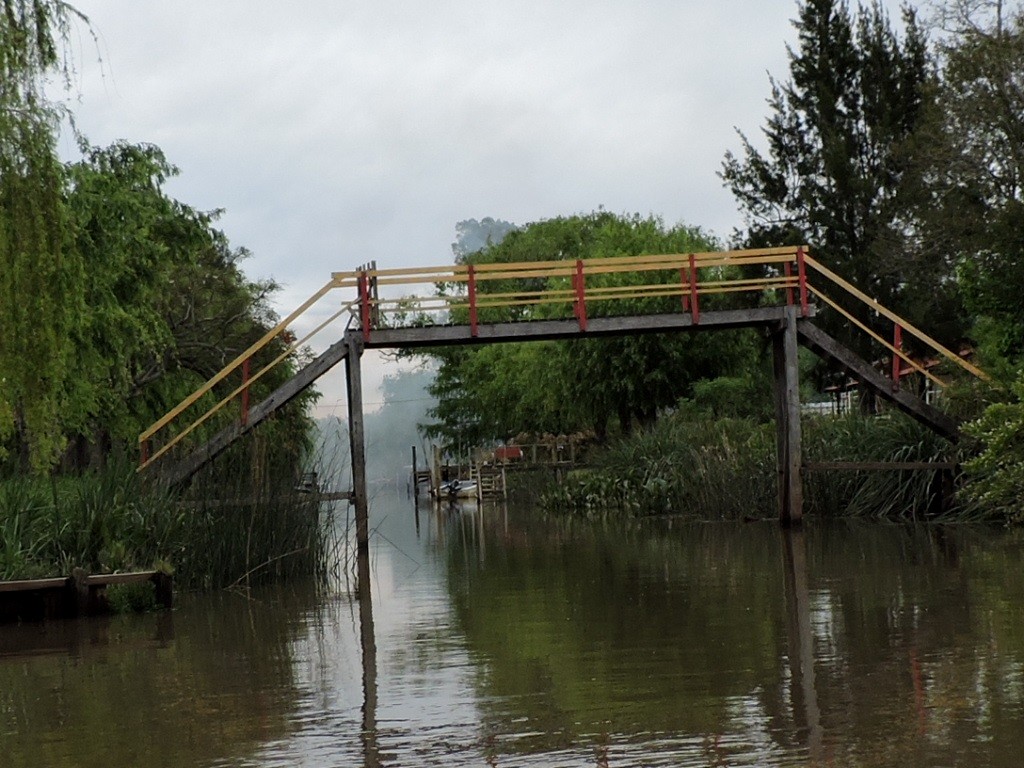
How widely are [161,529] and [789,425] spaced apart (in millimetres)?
13083

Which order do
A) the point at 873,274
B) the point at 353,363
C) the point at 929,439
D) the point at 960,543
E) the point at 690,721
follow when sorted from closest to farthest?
1. the point at 690,721
2. the point at 960,543
3. the point at 353,363
4. the point at 929,439
5. the point at 873,274

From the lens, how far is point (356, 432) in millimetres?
26328

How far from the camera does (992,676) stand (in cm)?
1025

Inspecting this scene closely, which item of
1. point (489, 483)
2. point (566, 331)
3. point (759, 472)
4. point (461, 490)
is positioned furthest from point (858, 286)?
point (461, 490)

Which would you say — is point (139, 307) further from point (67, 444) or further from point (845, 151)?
point (845, 151)

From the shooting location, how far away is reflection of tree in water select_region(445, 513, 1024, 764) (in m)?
8.91

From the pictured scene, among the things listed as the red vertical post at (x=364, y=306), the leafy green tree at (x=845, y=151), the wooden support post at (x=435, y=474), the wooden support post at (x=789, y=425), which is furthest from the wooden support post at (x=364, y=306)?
the wooden support post at (x=435, y=474)

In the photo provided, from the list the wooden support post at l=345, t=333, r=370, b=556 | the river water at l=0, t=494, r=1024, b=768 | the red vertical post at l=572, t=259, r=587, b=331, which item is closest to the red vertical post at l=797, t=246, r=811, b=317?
the red vertical post at l=572, t=259, r=587, b=331

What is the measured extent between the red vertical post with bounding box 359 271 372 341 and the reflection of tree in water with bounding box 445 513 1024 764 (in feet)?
15.9

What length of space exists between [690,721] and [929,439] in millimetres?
19722

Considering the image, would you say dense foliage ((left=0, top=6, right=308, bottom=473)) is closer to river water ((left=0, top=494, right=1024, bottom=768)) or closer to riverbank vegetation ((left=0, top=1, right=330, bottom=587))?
riverbank vegetation ((left=0, top=1, right=330, bottom=587))

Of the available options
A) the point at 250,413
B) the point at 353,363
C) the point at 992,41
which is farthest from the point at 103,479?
the point at 992,41

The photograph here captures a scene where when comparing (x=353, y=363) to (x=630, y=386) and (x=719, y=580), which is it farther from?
(x=630, y=386)

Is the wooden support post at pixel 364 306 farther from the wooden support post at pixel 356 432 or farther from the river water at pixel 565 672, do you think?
the river water at pixel 565 672
